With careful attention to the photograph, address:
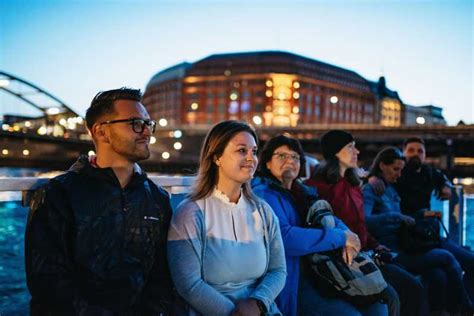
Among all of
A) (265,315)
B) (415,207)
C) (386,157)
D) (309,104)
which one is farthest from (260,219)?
(309,104)

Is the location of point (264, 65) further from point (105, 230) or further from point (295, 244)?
point (105, 230)

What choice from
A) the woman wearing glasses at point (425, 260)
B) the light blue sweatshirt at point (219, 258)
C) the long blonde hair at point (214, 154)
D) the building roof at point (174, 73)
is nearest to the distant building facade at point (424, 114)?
the building roof at point (174, 73)

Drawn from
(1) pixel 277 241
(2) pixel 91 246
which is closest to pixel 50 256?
(2) pixel 91 246

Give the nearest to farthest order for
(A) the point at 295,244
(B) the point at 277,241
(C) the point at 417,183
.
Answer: (B) the point at 277,241 < (A) the point at 295,244 < (C) the point at 417,183

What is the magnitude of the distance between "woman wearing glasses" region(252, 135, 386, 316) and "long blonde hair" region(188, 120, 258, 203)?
462 millimetres

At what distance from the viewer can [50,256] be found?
196cm

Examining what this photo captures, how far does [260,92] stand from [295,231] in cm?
7917

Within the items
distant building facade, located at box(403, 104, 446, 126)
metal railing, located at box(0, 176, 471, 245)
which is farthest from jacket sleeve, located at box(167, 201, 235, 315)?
distant building facade, located at box(403, 104, 446, 126)

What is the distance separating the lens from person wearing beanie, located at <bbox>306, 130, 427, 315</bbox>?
3621mm

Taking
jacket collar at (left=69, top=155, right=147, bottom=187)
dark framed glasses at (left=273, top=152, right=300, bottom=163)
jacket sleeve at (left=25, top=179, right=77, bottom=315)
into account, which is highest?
dark framed glasses at (left=273, top=152, right=300, bottom=163)

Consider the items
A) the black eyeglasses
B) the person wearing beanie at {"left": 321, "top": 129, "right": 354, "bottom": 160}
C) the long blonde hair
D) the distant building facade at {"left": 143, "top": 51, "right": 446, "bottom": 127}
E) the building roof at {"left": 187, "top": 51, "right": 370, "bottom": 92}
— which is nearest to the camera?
the black eyeglasses

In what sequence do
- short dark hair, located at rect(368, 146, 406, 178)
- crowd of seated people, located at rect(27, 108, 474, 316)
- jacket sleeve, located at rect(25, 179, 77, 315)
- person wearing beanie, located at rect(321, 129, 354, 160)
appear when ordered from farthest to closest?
short dark hair, located at rect(368, 146, 406, 178), person wearing beanie, located at rect(321, 129, 354, 160), crowd of seated people, located at rect(27, 108, 474, 316), jacket sleeve, located at rect(25, 179, 77, 315)

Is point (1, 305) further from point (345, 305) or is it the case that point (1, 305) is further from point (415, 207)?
point (415, 207)

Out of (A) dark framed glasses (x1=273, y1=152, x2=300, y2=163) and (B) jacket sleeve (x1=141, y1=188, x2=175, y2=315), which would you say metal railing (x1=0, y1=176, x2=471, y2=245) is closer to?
(B) jacket sleeve (x1=141, y1=188, x2=175, y2=315)
